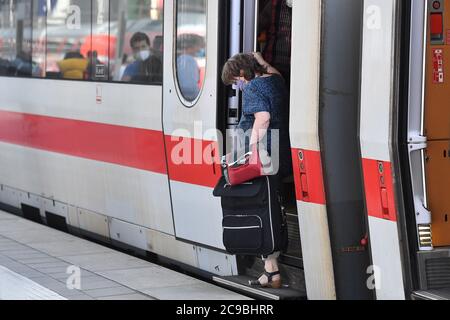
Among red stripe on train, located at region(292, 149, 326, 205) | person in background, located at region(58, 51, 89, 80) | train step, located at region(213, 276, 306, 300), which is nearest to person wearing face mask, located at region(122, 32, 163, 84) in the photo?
person in background, located at region(58, 51, 89, 80)

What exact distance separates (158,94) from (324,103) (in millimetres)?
2406

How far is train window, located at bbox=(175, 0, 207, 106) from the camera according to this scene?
7.94 meters

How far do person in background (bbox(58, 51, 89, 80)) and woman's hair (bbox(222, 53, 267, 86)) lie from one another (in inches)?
123

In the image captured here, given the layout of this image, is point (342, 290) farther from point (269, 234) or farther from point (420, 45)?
point (420, 45)

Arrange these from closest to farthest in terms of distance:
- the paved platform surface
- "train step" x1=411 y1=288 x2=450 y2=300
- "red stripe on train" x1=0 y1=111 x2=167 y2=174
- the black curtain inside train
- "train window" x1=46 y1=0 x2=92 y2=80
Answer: "train step" x1=411 y1=288 x2=450 y2=300, the black curtain inside train, the paved platform surface, "red stripe on train" x1=0 y1=111 x2=167 y2=174, "train window" x1=46 y1=0 x2=92 y2=80

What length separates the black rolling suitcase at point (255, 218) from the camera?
7156mm

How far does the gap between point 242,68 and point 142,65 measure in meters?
1.94

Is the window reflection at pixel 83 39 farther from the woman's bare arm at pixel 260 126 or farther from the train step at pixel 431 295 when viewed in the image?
the train step at pixel 431 295

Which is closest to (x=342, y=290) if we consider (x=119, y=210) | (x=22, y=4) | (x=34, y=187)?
(x=119, y=210)

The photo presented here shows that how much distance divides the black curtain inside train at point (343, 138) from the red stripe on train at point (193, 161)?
→ 4.64 feet

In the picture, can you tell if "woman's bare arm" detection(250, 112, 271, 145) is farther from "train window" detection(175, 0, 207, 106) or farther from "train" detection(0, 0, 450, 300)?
"train window" detection(175, 0, 207, 106)

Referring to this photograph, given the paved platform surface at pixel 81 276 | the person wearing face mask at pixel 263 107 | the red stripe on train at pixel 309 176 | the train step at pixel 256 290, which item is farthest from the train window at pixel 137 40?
the red stripe on train at pixel 309 176

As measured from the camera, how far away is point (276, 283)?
7.37m

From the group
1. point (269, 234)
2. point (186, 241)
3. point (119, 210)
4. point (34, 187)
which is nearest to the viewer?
point (269, 234)
